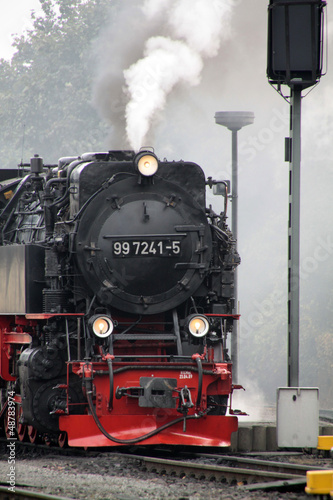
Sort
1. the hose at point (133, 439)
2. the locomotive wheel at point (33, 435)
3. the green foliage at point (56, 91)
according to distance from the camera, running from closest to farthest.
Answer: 1. the hose at point (133, 439)
2. the locomotive wheel at point (33, 435)
3. the green foliage at point (56, 91)

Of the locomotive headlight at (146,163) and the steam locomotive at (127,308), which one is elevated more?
the locomotive headlight at (146,163)

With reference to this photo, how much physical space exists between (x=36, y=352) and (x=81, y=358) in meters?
0.53

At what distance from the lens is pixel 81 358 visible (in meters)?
10.0

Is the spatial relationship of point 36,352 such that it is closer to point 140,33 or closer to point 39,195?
point 39,195

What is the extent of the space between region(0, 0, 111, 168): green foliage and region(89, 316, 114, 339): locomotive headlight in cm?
2523

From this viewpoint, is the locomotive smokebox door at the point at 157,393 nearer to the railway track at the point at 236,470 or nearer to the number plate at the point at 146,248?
the railway track at the point at 236,470

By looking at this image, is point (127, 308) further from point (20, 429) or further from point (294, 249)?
point (20, 429)

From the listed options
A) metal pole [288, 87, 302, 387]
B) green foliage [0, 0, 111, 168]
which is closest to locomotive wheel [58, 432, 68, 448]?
metal pole [288, 87, 302, 387]

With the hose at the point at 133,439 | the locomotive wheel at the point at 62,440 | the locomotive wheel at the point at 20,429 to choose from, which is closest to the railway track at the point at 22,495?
the hose at the point at 133,439

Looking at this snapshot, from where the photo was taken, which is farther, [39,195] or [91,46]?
[91,46]

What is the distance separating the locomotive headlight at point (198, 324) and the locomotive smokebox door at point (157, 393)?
77 cm

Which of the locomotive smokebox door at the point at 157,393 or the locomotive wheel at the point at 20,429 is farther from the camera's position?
the locomotive wheel at the point at 20,429

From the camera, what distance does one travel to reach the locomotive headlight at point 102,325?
32.1ft

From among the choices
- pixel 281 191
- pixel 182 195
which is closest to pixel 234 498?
pixel 182 195
